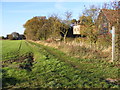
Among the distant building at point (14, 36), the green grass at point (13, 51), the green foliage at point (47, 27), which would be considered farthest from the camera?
the distant building at point (14, 36)

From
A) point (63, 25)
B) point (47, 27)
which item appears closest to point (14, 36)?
point (47, 27)

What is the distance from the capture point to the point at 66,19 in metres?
34.3

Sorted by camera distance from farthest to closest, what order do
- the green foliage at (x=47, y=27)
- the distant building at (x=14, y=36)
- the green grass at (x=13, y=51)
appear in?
1. the distant building at (x=14, y=36)
2. the green foliage at (x=47, y=27)
3. the green grass at (x=13, y=51)

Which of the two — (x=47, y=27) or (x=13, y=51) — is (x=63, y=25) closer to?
(x=47, y=27)

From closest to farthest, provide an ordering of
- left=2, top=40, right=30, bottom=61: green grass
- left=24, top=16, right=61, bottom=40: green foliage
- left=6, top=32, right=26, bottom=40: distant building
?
left=2, top=40, right=30, bottom=61: green grass < left=24, top=16, right=61, bottom=40: green foliage < left=6, top=32, right=26, bottom=40: distant building

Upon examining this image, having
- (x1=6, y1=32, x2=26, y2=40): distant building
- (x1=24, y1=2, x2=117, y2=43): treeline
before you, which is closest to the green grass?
(x1=24, y1=2, x2=117, y2=43): treeline

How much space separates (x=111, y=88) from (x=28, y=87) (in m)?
2.84

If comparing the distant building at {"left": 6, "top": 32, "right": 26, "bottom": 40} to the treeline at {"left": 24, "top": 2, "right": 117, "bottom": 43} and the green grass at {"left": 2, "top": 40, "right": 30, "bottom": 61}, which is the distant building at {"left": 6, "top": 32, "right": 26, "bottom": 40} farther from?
the green grass at {"left": 2, "top": 40, "right": 30, "bottom": 61}

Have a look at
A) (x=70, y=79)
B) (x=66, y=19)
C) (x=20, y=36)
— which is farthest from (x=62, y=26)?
(x=20, y=36)

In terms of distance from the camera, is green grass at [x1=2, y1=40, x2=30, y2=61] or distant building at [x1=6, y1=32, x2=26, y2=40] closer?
green grass at [x1=2, y1=40, x2=30, y2=61]

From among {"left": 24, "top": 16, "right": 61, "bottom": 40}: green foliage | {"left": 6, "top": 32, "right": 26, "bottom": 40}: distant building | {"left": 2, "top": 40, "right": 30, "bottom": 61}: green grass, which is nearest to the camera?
{"left": 2, "top": 40, "right": 30, "bottom": 61}: green grass

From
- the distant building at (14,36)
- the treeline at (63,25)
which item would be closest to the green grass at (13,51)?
the treeline at (63,25)

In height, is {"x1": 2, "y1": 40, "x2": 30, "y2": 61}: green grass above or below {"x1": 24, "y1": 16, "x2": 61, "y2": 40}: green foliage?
below

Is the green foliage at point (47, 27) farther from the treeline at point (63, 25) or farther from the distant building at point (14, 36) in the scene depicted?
the distant building at point (14, 36)
